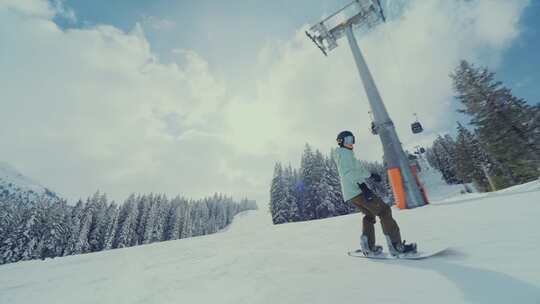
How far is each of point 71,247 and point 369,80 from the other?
5601cm

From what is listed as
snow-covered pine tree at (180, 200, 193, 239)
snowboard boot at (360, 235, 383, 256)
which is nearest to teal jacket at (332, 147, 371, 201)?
snowboard boot at (360, 235, 383, 256)

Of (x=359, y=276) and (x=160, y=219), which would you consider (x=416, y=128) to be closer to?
(x=359, y=276)

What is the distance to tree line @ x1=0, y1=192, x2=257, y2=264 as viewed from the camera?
39.0m

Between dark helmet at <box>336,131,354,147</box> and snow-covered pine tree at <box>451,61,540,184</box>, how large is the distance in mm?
23480

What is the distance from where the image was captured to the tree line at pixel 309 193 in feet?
123

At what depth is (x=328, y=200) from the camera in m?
36.9

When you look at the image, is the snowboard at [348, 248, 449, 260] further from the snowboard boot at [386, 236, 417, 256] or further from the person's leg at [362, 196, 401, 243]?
the person's leg at [362, 196, 401, 243]

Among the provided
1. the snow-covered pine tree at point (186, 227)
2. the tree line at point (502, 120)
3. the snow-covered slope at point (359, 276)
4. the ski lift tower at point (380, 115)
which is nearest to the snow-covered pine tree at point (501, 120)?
the tree line at point (502, 120)

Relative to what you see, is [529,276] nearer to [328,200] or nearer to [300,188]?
[328,200]

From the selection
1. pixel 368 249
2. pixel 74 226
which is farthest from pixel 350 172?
pixel 74 226

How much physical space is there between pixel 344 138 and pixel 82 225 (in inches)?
2261

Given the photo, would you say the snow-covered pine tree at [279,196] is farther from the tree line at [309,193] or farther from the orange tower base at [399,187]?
the orange tower base at [399,187]

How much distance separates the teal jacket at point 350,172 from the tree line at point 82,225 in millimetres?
55000

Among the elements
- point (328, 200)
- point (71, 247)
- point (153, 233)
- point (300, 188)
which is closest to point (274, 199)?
point (300, 188)
